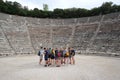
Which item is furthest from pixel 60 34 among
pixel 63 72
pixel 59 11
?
pixel 63 72

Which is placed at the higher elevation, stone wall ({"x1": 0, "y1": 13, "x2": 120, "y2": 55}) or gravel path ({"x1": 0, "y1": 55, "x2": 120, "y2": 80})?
stone wall ({"x1": 0, "y1": 13, "x2": 120, "y2": 55})

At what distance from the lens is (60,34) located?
2675cm

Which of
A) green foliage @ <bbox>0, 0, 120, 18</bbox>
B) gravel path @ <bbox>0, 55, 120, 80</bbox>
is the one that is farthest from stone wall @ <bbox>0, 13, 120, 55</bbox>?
gravel path @ <bbox>0, 55, 120, 80</bbox>

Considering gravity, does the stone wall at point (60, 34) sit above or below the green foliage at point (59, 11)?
below

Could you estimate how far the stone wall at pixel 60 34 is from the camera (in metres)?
21.0

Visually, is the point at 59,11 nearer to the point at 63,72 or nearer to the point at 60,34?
the point at 60,34

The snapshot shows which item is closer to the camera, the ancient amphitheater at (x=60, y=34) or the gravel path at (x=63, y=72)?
the gravel path at (x=63, y=72)

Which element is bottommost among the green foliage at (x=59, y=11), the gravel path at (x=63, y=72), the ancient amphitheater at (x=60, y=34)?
the gravel path at (x=63, y=72)

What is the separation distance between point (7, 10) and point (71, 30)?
55.6 ft

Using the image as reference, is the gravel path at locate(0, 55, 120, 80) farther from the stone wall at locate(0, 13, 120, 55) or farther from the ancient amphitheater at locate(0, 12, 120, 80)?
the stone wall at locate(0, 13, 120, 55)

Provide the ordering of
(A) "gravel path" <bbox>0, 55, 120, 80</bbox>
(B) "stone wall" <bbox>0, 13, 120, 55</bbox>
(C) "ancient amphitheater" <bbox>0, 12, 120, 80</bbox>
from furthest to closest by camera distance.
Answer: (B) "stone wall" <bbox>0, 13, 120, 55</bbox> → (C) "ancient amphitheater" <bbox>0, 12, 120, 80</bbox> → (A) "gravel path" <bbox>0, 55, 120, 80</bbox>

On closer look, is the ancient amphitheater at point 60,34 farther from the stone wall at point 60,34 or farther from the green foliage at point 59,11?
the green foliage at point 59,11

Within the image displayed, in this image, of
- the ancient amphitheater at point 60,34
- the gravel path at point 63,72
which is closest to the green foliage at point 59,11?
the ancient amphitheater at point 60,34

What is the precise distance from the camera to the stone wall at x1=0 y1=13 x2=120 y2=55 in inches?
826
